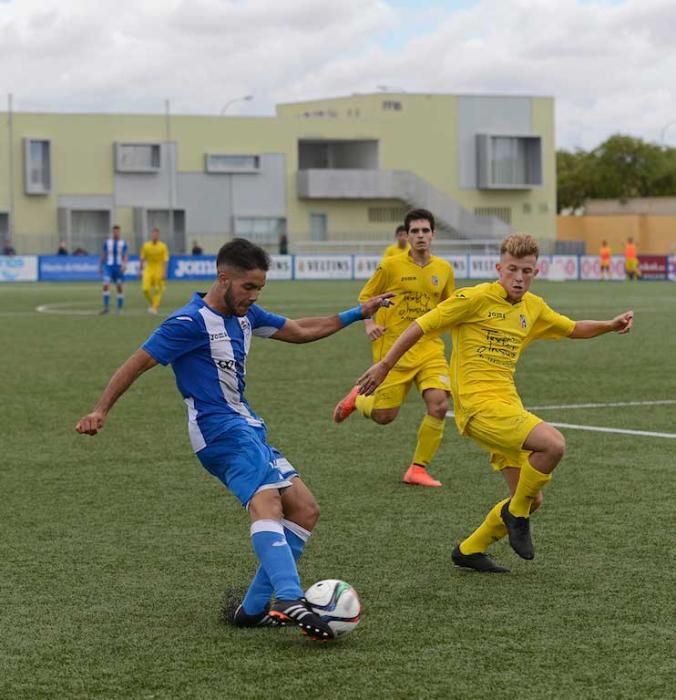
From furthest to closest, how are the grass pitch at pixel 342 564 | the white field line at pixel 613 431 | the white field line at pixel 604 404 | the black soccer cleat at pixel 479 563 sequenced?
the white field line at pixel 604 404, the white field line at pixel 613 431, the black soccer cleat at pixel 479 563, the grass pitch at pixel 342 564

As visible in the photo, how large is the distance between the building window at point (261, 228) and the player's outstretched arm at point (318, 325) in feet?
218

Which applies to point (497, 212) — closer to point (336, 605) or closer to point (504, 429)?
point (504, 429)

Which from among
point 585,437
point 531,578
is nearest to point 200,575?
point 531,578

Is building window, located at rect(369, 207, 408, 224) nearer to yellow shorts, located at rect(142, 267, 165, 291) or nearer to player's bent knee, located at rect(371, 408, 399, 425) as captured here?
yellow shorts, located at rect(142, 267, 165, 291)

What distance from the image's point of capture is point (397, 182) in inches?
3091

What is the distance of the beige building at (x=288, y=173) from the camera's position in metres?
71.0

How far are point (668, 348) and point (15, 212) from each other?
53.0 meters

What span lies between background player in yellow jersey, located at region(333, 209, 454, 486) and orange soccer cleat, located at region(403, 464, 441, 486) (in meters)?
0.02

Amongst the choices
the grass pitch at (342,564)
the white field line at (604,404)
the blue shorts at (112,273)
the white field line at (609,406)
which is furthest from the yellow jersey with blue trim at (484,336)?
the blue shorts at (112,273)

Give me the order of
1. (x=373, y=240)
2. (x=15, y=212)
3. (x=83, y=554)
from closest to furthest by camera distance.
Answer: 1. (x=83, y=554)
2. (x=15, y=212)
3. (x=373, y=240)

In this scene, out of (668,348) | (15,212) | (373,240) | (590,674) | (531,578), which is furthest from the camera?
(373,240)

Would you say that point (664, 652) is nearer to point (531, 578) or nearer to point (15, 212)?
point (531, 578)

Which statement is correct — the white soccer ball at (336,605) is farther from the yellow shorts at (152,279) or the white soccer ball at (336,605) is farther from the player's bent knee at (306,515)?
the yellow shorts at (152,279)

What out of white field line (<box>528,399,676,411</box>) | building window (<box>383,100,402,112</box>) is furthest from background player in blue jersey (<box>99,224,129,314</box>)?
building window (<box>383,100,402,112</box>)
